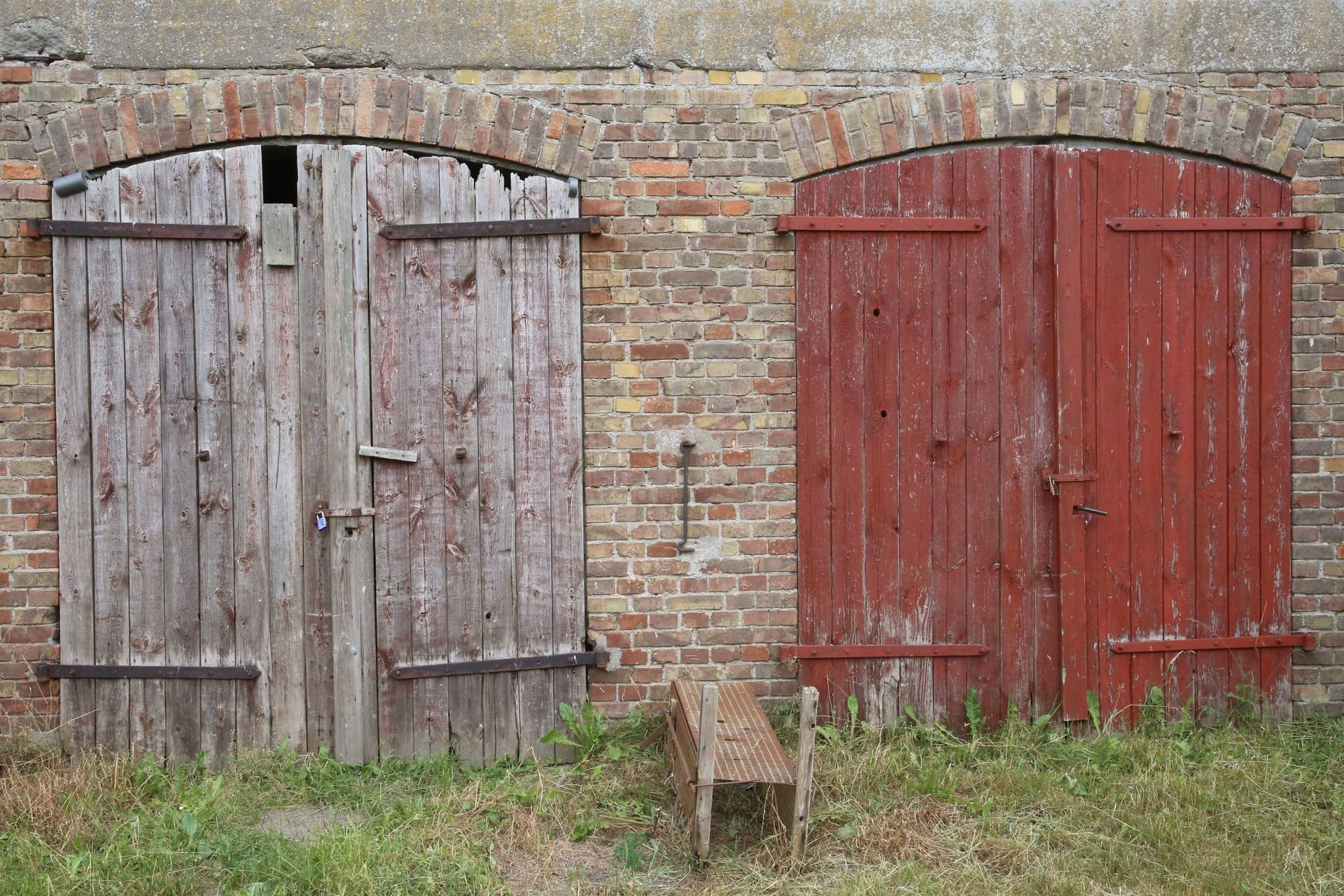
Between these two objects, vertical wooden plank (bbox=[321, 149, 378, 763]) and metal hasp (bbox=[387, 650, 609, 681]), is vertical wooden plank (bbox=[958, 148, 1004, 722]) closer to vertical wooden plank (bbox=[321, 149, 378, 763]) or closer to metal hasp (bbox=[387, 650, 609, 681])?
metal hasp (bbox=[387, 650, 609, 681])

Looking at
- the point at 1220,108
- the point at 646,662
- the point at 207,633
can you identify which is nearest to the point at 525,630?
the point at 646,662

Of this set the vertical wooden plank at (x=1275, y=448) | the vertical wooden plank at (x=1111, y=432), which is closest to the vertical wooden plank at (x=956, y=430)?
the vertical wooden plank at (x=1111, y=432)

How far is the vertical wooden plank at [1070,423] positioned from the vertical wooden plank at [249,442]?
349cm

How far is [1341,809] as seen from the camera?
382 centimetres

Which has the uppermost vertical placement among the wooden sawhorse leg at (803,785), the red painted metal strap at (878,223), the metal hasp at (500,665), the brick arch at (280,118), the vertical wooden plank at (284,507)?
the brick arch at (280,118)

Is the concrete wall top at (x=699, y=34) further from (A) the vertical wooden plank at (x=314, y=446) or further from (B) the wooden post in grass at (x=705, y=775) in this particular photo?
(B) the wooden post in grass at (x=705, y=775)

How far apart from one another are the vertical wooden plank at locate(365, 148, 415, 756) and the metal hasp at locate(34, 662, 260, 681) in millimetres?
595

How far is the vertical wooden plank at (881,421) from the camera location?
4.41 metres

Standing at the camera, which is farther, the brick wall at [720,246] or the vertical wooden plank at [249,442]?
the brick wall at [720,246]

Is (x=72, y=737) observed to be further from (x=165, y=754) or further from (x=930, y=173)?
(x=930, y=173)

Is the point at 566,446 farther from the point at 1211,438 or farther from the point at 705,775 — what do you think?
the point at 1211,438

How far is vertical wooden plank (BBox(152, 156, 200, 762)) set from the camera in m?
4.19

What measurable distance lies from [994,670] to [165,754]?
12.0 feet

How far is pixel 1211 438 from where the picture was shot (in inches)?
177
